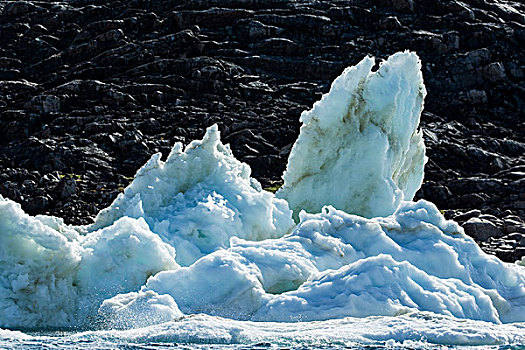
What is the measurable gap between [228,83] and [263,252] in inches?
2187

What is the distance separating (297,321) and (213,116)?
52.5 m

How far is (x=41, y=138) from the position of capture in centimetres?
6378

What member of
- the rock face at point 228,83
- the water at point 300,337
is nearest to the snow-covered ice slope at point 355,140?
the water at point 300,337

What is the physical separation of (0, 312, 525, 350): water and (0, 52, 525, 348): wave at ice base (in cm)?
45

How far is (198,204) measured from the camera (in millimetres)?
20453

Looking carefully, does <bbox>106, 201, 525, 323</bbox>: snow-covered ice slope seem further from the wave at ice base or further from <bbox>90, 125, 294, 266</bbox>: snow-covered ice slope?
<bbox>90, 125, 294, 266</bbox>: snow-covered ice slope

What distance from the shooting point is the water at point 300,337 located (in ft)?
40.5

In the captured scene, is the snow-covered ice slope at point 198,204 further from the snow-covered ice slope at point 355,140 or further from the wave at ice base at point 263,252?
the snow-covered ice slope at point 355,140

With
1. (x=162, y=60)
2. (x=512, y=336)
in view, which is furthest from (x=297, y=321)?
(x=162, y=60)

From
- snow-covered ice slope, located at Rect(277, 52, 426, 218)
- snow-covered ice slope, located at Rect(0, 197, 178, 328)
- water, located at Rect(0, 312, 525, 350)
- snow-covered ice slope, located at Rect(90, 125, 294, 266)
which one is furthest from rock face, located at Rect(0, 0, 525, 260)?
water, located at Rect(0, 312, 525, 350)

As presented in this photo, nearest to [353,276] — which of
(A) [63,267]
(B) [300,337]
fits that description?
(B) [300,337]

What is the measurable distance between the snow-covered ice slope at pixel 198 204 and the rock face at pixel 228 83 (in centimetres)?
3069

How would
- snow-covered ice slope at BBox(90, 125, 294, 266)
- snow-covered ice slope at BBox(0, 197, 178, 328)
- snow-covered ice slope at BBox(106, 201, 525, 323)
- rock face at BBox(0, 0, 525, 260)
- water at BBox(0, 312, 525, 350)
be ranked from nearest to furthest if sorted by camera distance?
water at BBox(0, 312, 525, 350) → snow-covered ice slope at BBox(106, 201, 525, 323) → snow-covered ice slope at BBox(0, 197, 178, 328) → snow-covered ice slope at BBox(90, 125, 294, 266) → rock face at BBox(0, 0, 525, 260)

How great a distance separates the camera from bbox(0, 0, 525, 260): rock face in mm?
58844
